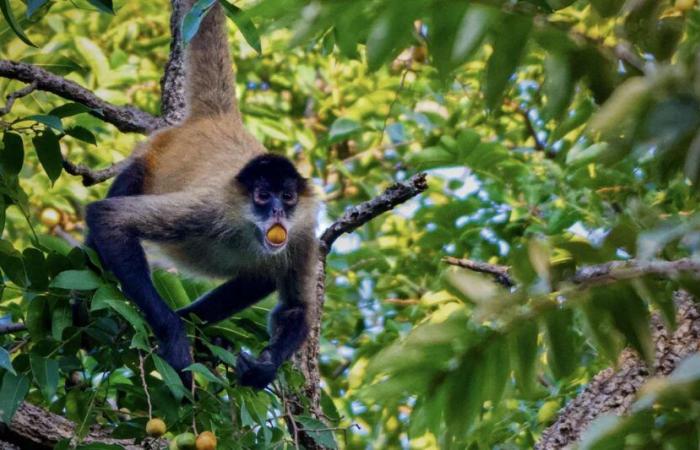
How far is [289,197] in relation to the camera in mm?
5273

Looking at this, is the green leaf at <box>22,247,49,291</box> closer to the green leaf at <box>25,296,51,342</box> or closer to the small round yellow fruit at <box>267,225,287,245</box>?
the green leaf at <box>25,296,51,342</box>

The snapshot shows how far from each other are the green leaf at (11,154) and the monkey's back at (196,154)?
169 cm

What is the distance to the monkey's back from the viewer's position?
16.4 feet

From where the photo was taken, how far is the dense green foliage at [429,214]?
133 centimetres

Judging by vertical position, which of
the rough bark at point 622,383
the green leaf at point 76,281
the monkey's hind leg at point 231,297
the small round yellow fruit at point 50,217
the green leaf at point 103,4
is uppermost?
the green leaf at point 103,4

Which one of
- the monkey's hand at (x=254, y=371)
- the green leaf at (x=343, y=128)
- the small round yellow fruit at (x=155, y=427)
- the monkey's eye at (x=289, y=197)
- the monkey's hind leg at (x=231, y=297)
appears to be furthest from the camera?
the green leaf at (x=343, y=128)

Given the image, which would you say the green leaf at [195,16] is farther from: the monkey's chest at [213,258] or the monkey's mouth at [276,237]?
the monkey's chest at [213,258]

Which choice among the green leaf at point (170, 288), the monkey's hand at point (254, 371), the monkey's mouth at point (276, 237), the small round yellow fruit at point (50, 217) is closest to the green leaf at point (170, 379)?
the monkey's hand at point (254, 371)

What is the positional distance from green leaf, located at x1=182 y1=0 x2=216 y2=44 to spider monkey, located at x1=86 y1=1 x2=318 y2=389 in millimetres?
2536

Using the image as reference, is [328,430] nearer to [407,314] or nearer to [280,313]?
[280,313]

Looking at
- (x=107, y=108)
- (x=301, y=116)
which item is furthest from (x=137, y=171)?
(x=301, y=116)

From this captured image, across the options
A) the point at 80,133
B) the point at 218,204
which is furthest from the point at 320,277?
the point at 80,133

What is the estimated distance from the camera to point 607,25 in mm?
1476

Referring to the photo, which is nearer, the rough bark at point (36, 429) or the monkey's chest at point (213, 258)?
the rough bark at point (36, 429)
